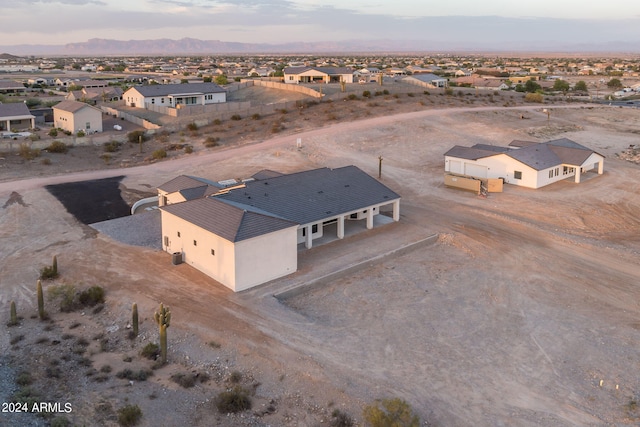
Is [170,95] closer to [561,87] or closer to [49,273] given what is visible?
[49,273]

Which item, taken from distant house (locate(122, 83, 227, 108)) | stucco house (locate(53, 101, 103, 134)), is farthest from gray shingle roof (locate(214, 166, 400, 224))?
distant house (locate(122, 83, 227, 108))

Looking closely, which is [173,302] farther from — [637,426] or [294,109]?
[294,109]

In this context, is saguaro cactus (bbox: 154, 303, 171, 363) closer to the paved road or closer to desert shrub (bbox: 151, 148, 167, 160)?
the paved road

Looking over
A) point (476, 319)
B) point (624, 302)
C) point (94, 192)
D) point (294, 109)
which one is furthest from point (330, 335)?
point (294, 109)

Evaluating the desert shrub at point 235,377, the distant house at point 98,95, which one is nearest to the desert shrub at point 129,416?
the desert shrub at point 235,377

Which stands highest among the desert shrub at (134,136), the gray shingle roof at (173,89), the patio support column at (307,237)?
the gray shingle roof at (173,89)

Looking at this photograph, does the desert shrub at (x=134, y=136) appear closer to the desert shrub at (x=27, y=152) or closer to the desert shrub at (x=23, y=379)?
the desert shrub at (x=27, y=152)
